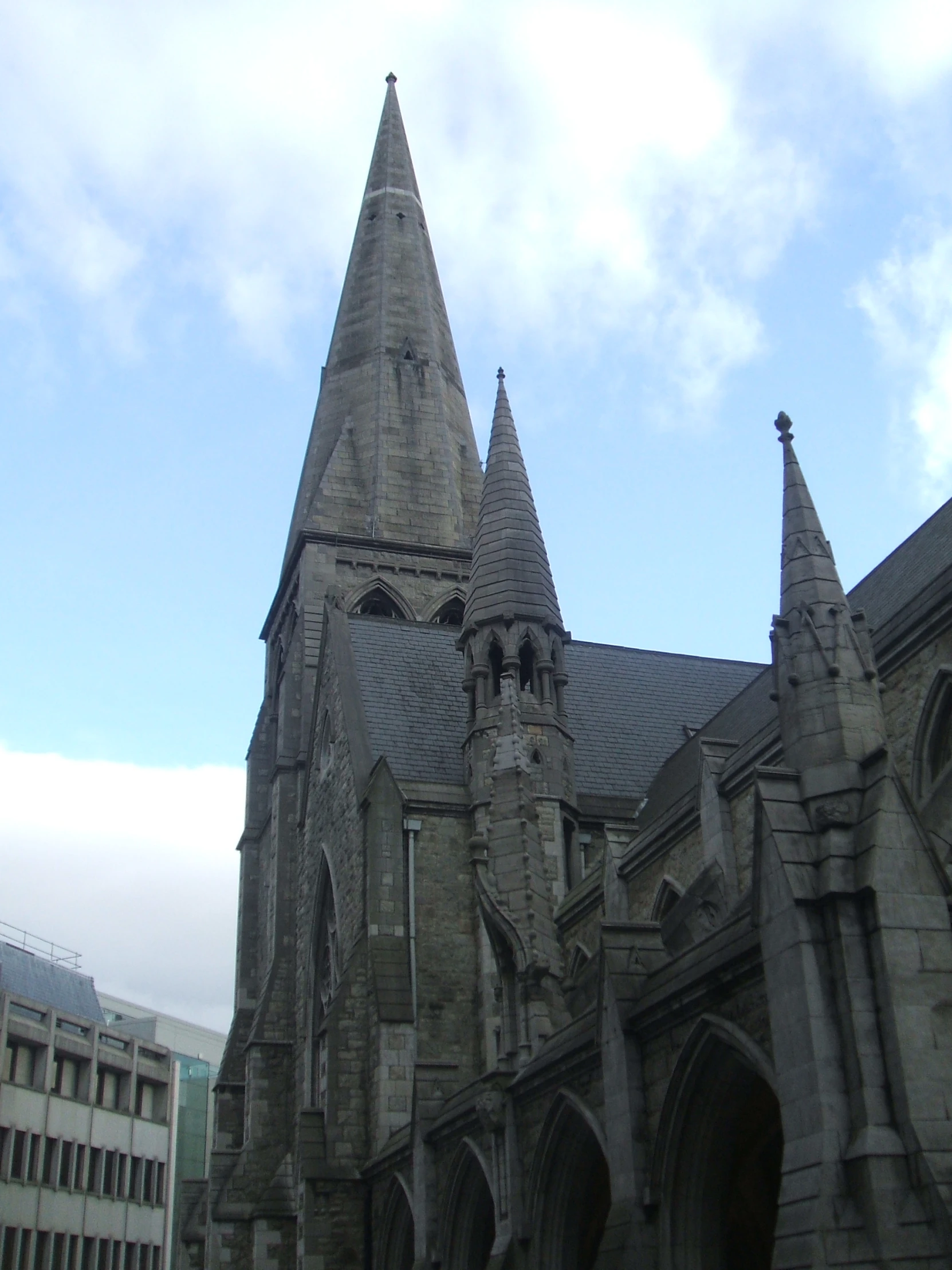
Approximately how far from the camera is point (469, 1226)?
15.7 m

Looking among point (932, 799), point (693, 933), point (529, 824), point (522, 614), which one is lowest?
point (932, 799)

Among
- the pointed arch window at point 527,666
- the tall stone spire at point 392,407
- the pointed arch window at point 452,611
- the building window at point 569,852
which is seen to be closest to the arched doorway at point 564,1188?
the building window at point 569,852

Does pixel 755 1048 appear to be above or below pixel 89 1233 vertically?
below

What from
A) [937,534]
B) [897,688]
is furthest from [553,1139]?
[937,534]

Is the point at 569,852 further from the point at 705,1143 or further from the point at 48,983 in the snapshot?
the point at 48,983

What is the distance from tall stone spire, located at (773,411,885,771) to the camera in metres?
9.73

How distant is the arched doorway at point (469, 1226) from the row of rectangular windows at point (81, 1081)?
41476mm

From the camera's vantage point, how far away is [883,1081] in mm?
8367

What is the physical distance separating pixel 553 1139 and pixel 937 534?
33.6 feet

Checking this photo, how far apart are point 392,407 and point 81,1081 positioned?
32188mm

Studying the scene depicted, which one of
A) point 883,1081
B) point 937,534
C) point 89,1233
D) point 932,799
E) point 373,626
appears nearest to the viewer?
point 883,1081

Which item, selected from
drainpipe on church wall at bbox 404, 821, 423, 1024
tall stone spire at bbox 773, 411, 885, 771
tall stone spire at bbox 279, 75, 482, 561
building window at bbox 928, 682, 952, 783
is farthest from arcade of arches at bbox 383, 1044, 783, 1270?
tall stone spire at bbox 279, 75, 482, 561

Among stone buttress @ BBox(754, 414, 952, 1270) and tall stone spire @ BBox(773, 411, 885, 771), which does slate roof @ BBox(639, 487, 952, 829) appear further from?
stone buttress @ BBox(754, 414, 952, 1270)

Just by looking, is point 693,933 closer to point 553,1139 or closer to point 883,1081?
point 553,1139
